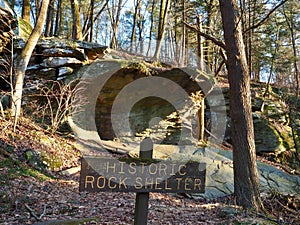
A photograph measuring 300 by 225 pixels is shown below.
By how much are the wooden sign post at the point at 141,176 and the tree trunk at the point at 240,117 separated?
2359 millimetres

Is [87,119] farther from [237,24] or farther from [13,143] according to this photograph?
[237,24]

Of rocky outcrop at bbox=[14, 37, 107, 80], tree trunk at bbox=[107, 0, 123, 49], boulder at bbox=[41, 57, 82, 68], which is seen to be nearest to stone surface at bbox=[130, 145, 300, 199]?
rocky outcrop at bbox=[14, 37, 107, 80]

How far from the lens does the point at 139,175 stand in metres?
2.93

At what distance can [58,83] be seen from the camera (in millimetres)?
9070

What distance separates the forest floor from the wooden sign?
3.24 feet

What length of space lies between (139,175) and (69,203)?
248 cm

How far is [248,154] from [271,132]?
7.98 metres

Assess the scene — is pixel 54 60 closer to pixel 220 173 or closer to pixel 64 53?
pixel 64 53

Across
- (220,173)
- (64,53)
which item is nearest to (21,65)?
(64,53)

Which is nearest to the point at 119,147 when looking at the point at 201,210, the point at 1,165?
the point at 1,165

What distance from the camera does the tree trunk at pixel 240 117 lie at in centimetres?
503

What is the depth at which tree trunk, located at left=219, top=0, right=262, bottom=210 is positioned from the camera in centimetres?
503

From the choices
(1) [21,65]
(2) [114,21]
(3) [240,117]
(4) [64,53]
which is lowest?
(3) [240,117]

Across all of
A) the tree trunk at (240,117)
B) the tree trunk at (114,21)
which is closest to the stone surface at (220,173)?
the tree trunk at (240,117)
